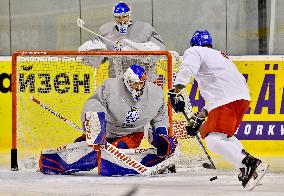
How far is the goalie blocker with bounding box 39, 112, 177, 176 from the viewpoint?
20.0ft

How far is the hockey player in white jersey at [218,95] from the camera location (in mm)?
5570

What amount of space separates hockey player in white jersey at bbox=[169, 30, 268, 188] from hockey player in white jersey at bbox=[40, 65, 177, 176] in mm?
534

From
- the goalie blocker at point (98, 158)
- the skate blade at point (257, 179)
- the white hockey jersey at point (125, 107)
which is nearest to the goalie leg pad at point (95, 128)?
the goalie blocker at point (98, 158)

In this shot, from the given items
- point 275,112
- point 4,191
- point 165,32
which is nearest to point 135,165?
point 4,191

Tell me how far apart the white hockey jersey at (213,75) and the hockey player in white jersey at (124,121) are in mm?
566

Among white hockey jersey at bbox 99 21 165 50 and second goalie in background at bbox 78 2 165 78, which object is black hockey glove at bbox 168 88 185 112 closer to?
second goalie in background at bbox 78 2 165 78

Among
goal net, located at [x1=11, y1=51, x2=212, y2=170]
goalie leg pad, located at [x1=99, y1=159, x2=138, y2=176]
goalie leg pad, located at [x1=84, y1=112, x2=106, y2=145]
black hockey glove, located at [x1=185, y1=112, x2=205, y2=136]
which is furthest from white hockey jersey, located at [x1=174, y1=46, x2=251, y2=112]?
goal net, located at [x1=11, y1=51, x2=212, y2=170]

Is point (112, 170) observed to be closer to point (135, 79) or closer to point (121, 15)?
point (135, 79)

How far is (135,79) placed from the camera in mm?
6195

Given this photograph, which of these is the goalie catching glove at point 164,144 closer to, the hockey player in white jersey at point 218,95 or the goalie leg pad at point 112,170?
the goalie leg pad at point 112,170

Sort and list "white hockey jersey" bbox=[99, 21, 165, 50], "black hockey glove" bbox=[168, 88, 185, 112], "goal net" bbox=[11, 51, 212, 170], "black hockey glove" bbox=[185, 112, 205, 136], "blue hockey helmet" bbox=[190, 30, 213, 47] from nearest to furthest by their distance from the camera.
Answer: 1. "black hockey glove" bbox=[168, 88, 185, 112]
2. "blue hockey helmet" bbox=[190, 30, 213, 47]
3. "black hockey glove" bbox=[185, 112, 205, 136]
4. "goal net" bbox=[11, 51, 212, 170]
5. "white hockey jersey" bbox=[99, 21, 165, 50]

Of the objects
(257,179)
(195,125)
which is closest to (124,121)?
(195,125)

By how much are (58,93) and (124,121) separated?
1097 millimetres

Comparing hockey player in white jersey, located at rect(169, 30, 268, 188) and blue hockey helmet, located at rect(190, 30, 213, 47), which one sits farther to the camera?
blue hockey helmet, located at rect(190, 30, 213, 47)
